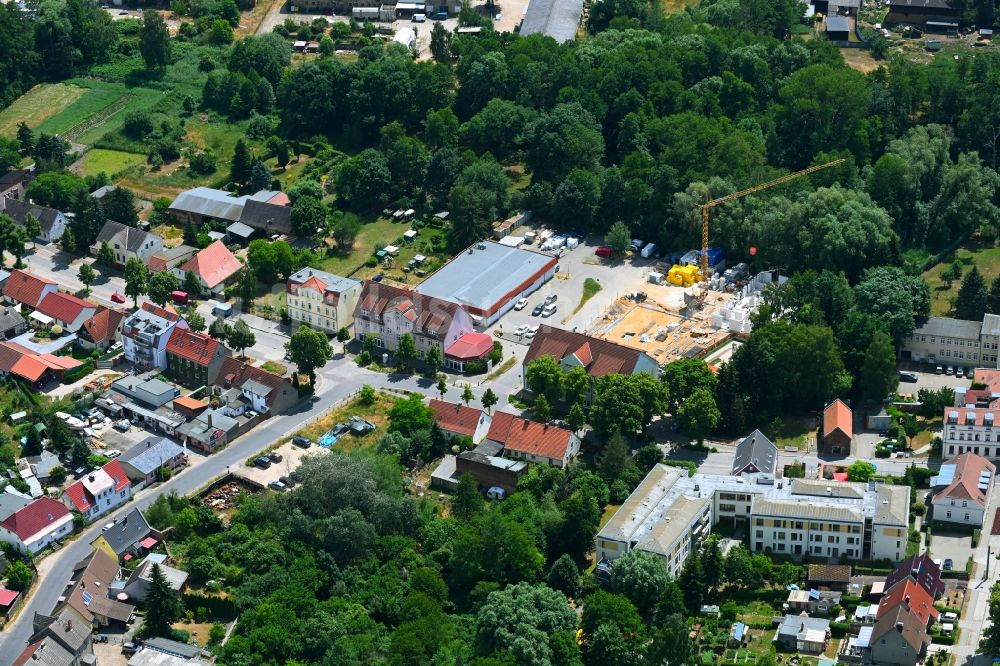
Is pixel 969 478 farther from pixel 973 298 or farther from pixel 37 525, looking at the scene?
pixel 37 525

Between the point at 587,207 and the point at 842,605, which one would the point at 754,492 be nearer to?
the point at 842,605

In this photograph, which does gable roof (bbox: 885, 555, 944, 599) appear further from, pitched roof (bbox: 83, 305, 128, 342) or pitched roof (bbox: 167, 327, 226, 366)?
pitched roof (bbox: 83, 305, 128, 342)

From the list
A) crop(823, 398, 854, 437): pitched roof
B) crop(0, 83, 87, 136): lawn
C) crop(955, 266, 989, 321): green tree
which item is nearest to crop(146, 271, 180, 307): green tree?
crop(0, 83, 87, 136): lawn

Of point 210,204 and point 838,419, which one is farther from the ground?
point 210,204

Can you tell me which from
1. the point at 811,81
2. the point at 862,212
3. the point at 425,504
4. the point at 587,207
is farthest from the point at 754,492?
the point at 811,81

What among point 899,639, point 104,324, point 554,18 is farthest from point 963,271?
point 104,324

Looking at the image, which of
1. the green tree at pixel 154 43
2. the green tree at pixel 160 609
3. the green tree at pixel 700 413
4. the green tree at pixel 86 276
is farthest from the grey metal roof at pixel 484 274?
the green tree at pixel 154 43

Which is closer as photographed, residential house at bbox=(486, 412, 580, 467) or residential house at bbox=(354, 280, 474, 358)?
residential house at bbox=(486, 412, 580, 467)
